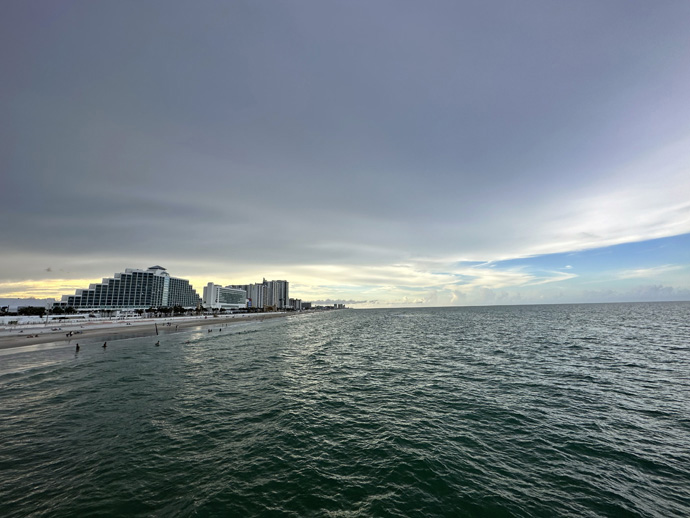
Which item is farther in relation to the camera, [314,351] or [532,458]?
[314,351]

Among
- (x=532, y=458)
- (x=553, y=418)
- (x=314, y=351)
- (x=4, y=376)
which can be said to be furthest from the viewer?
(x=314, y=351)

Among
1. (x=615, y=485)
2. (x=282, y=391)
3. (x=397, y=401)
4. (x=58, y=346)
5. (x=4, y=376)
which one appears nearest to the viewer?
(x=615, y=485)

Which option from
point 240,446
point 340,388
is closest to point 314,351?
point 340,388

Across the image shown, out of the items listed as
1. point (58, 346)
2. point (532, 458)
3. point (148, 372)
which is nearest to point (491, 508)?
point (532, 458)

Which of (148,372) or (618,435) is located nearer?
(618,435)

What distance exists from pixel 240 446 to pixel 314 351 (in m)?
40.1

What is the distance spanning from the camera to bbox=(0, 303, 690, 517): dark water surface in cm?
1345

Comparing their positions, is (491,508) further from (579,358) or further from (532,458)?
(579,358)

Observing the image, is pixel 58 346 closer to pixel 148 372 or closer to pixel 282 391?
pixel 148 372

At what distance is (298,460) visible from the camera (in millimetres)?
17031

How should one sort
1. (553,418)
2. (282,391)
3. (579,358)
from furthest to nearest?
(579,358)
(282,391)
(553,418)

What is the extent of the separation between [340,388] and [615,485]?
22291 mm

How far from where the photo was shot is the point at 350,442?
19.1 m

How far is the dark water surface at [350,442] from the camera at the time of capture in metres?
13.5
